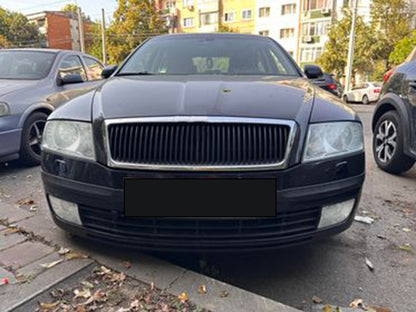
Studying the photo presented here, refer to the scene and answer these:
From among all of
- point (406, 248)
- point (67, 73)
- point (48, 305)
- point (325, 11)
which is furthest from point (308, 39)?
point (48, 305)

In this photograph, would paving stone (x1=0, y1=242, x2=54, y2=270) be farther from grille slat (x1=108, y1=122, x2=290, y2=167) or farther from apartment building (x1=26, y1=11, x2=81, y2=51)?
apartment building (x1=26, y1=11, x2=81, y2=51)

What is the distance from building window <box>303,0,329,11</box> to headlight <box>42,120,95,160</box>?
36454 mm

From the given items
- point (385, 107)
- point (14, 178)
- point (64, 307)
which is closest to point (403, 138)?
point (385, 107)

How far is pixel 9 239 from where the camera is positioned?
7.82 ft

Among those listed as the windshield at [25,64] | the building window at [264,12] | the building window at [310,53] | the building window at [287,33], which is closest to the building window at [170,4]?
the building window at [264,12]

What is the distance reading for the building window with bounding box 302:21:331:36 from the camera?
1330 inches

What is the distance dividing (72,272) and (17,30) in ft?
174

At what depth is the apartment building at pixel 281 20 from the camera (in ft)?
119

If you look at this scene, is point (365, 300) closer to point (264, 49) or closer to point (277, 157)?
point (277, 157)

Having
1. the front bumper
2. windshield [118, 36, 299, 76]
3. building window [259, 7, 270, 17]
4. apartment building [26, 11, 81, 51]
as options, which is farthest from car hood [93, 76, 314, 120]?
apartment building [26, 11, 81, 51]

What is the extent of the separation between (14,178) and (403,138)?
174 inches

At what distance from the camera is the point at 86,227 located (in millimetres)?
1957

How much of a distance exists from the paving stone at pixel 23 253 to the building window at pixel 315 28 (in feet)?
117

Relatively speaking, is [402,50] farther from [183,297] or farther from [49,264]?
[49,264]
